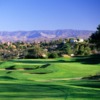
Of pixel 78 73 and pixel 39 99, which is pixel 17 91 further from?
pixel 78 73

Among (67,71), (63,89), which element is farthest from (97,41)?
(63,89)

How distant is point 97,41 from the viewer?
64.8 m

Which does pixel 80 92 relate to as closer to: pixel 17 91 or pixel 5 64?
pixel 17 91

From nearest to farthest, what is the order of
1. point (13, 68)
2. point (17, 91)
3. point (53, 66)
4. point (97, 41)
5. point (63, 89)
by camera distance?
1. point (17, 91)
2. point (63, 89)
3. point (53, 66)
4. point (13, 68)
5. point (97, 41)

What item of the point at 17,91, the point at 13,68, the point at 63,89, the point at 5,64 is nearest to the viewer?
the point at 17,91

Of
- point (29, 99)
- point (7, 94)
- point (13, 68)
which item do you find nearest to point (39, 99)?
point (29, 99)

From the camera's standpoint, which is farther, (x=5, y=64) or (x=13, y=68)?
(x=5, y=64)

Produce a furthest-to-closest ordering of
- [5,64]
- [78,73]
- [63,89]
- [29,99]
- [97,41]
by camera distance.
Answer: [97,41], [5,64], [78,73], [63,89], [29,99]

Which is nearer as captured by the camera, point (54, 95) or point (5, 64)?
point (54, 95)

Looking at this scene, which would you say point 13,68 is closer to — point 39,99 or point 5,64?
point 5,64

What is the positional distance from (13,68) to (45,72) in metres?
7.19

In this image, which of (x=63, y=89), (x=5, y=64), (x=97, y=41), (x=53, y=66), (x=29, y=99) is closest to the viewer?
(x=29, y=99)

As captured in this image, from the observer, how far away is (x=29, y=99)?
1084cm

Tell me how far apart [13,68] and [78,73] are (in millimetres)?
9713
